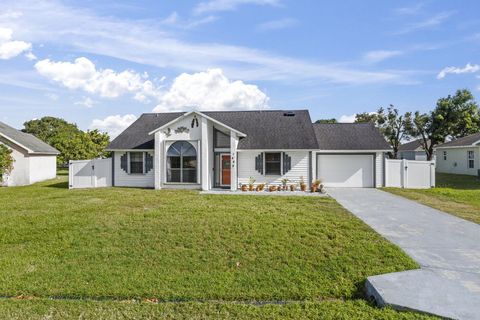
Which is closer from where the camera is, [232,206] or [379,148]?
[232,206]

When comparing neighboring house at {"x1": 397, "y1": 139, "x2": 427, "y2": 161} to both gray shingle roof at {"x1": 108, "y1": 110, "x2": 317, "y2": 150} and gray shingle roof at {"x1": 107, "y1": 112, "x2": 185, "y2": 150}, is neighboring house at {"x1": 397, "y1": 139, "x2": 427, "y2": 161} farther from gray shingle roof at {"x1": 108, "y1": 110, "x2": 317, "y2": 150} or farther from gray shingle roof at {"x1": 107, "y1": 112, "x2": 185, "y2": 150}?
gray shingle roof at {"x1": 107, "y1": 112, "x2": 185, "y2": 150}

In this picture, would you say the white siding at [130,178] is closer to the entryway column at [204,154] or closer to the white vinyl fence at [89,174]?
the white vinyl fence at [89,174]

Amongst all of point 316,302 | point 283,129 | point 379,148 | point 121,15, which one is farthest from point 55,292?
point 379,148

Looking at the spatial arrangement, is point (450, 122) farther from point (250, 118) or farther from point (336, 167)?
point (250, 118)

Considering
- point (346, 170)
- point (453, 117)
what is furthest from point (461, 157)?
point (346, 170)

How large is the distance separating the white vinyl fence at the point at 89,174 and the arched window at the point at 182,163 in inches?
173

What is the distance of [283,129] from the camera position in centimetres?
1852

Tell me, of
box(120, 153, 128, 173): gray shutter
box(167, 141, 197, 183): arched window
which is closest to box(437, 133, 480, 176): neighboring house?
box(167, 141, 197, 183): arched window

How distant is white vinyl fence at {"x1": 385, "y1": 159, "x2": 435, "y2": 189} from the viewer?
18078 millimetres

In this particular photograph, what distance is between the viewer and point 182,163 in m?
17.0

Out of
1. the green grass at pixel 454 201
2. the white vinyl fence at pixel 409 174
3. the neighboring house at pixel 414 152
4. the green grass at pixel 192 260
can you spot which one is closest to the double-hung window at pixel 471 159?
the white vinyl fence at pixel 409 174

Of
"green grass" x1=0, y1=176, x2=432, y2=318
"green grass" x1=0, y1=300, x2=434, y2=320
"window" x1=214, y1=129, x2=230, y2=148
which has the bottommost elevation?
"green grass" x1=0, y1=300, x2=434, y2=320

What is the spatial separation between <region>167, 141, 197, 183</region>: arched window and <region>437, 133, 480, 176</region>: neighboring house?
23.0 metres

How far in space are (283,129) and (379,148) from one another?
555 centimetres
